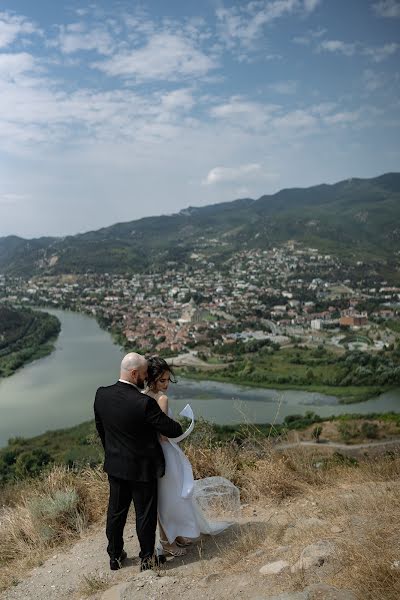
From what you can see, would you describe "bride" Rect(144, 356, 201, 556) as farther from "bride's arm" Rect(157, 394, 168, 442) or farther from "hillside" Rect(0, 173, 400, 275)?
"hillside" Rect(0, 173, 400, 275)

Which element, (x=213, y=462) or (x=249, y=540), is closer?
(x=249, y=540)

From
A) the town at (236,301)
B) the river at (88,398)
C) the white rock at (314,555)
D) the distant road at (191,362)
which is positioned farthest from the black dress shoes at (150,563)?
the town at (236,301)

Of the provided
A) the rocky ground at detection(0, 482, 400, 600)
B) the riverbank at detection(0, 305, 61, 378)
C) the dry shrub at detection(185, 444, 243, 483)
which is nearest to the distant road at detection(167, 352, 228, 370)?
the riverbank at detection(0, 305, 61, 378)

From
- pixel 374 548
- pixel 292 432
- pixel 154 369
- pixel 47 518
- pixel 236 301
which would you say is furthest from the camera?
pixel 236 301

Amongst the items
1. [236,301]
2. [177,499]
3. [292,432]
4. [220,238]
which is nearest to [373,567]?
[177,499]

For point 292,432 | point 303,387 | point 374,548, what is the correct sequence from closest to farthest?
point 374,548, point 292,432, point 303,387

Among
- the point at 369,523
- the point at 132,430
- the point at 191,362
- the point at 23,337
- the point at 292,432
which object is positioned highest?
the point at 132,430

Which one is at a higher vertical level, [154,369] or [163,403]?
[154,369]

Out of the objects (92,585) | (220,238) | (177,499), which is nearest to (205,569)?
(177,499)

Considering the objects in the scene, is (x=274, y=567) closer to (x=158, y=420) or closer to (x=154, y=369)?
(x=158, y=420)
